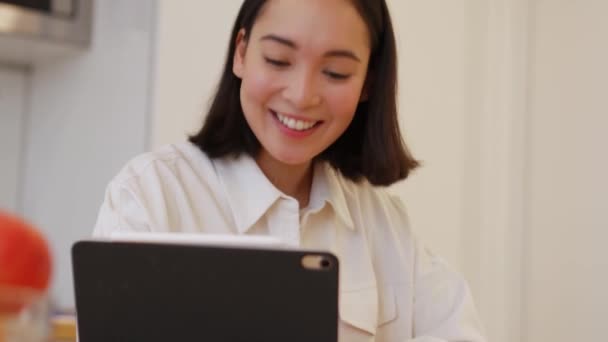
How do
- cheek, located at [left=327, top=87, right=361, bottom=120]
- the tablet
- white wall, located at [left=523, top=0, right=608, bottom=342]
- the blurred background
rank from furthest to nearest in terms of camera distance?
white wall, located at [left=523, top=0, right=608, bottom=342], the blurred background, cheek, located at [left=327, top=87, right=361, bottom=120], the tablet

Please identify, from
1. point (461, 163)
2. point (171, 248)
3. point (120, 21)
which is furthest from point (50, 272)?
point (461, 163)

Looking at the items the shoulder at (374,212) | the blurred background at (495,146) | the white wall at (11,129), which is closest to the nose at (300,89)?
the shoulder at (374,212)

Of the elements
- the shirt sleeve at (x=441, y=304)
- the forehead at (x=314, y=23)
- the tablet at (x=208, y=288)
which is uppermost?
the forehead at (x=314, y=23)

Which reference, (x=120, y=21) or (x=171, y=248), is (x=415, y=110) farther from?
(x=171, y=248)

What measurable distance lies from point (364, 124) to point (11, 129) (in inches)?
30.2

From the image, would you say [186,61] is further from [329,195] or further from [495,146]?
[495,146]

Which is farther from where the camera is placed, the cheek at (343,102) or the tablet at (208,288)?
the cheek at (343,102)

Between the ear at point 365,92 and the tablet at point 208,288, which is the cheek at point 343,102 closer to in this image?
the ear at point 365,92

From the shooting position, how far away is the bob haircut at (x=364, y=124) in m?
1.03

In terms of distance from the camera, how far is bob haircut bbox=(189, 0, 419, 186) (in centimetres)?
103

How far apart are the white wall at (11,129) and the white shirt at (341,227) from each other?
66 cm

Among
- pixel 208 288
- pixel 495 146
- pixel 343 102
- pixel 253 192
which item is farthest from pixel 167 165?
pixel 495 146

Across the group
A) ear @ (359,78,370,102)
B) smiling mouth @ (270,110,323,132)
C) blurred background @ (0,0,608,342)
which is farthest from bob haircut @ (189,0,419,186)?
blurred background @ (0,0,608,342)

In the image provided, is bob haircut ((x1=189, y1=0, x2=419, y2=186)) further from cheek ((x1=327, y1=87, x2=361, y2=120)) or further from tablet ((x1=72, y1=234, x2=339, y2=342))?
tablet ((x1=72, y1=234, x2=339, y2=342))
